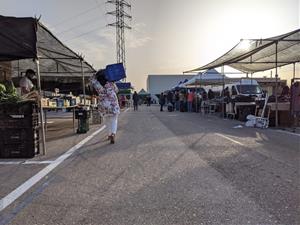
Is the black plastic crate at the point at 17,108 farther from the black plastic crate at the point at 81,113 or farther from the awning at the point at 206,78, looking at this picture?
the awning at the point at 206,78

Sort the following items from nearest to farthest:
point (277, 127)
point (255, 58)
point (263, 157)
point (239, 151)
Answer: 1. point (263, 157)
2. point (239, 151)
3. point (277, 127)
4. point (255, 58)

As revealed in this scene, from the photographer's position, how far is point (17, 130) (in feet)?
29.1

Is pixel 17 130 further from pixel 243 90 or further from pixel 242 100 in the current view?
pixel 243 90

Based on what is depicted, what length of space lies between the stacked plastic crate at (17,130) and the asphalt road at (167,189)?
3.45 ft

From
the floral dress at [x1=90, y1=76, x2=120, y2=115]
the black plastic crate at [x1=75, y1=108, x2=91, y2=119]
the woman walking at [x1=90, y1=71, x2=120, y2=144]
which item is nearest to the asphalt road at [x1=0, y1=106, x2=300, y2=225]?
the woman walking at [x1=90, y1=71, x2=120, y2=144]

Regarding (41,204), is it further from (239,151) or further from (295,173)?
(239,151)

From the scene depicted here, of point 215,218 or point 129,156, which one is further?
point 129,156

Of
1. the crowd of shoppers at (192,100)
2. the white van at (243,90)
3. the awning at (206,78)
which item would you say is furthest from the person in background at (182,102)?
the white van at (243,90)

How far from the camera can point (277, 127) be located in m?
17.0

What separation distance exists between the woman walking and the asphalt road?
4.58 ft

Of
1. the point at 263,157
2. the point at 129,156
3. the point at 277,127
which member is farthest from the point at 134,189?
the point at 277,127

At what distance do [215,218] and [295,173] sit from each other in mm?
3099

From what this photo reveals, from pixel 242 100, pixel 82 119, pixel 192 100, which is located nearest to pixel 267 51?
pixel 242 100

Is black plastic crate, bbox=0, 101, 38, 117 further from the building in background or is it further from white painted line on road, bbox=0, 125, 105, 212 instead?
the building in background
